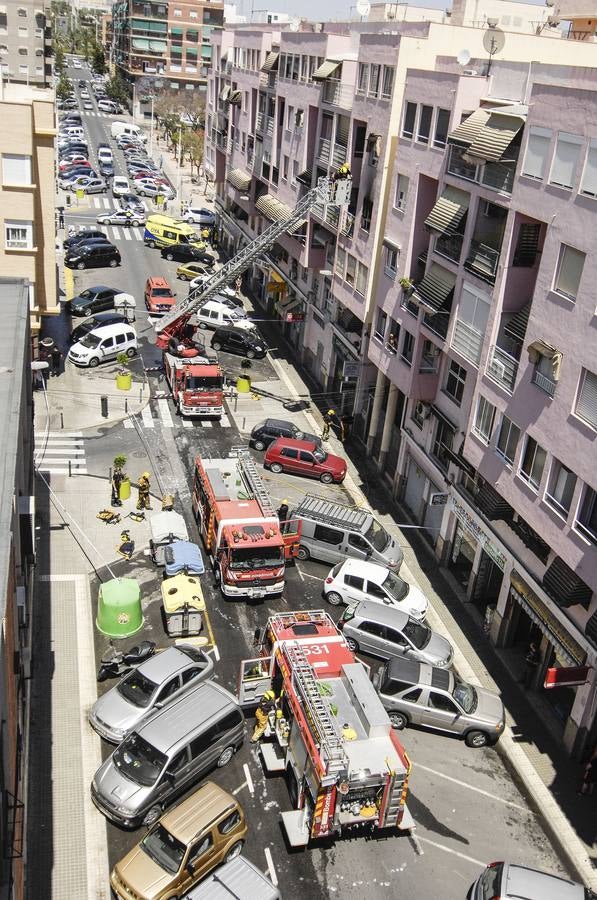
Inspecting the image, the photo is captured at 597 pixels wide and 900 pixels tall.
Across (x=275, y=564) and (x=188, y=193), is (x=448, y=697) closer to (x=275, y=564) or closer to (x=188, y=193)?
(x=275, y=564)

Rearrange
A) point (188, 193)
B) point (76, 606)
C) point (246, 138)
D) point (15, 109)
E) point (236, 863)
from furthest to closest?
point (188, 193) < point (246, 138) < point (15, 109) < point (76, 606) < point (236, 863)

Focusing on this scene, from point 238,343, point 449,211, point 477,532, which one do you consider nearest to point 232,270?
point 238,343

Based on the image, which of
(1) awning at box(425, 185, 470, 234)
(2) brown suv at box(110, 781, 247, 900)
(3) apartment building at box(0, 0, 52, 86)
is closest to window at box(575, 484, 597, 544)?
(2) brown suv at box(110, 781, 247, 900)

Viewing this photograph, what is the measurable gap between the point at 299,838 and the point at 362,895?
83.8 inches

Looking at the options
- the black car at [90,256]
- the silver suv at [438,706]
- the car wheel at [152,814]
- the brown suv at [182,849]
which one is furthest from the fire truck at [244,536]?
the black car at [90,256]

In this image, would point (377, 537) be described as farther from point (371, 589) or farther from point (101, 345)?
point (101, 345)

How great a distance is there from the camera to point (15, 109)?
42.3 m

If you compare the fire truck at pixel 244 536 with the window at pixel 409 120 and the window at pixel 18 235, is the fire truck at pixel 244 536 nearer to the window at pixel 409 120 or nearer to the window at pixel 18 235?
the window at pixel 409 120

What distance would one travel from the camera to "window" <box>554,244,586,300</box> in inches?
949

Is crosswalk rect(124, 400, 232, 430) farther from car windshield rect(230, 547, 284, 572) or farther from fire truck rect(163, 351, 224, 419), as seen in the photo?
car windshield rect(230, 547, 284, 572)

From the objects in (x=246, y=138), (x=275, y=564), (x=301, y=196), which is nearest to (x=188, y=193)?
(x=246, y=138)

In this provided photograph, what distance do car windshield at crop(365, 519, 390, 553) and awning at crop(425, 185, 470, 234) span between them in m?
12.8

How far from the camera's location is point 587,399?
23797mm

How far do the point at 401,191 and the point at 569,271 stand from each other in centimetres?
1524
